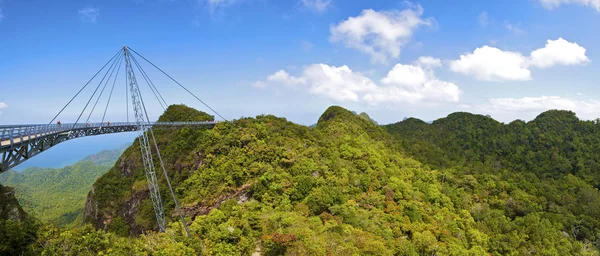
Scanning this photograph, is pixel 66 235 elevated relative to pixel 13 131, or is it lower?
lower

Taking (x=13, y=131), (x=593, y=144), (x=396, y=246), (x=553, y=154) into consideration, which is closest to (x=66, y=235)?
(x=13, y=131)

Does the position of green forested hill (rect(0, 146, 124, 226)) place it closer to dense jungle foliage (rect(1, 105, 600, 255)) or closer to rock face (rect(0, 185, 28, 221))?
dense jungle foliage (rect(1, 105, 600, 255))

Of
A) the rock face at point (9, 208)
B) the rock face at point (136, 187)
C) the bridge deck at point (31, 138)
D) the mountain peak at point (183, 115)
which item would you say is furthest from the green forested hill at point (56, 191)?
the bridge deck at point (31, 138)

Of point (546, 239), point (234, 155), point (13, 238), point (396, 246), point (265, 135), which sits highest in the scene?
point (265, 135)

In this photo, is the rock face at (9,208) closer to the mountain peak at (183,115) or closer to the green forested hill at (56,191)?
the mountain peak at (183,115)

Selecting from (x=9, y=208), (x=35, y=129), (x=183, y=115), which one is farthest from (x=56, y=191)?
(x=35, y=129)

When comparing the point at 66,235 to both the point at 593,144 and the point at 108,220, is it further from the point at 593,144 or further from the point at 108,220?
the point at 593,144

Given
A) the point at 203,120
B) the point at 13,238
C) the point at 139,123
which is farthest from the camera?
the point at 203,120
